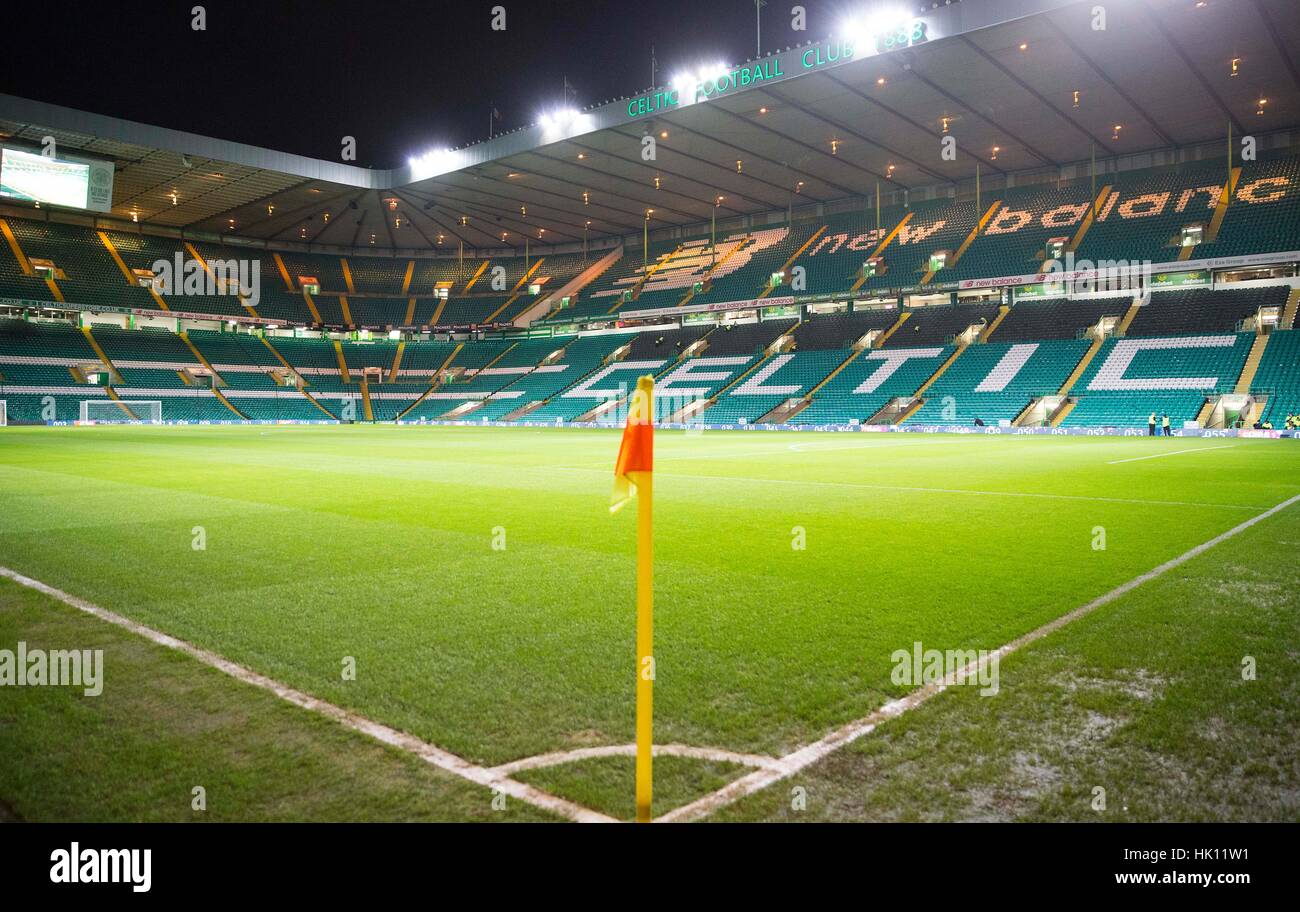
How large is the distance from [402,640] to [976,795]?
3368 mm

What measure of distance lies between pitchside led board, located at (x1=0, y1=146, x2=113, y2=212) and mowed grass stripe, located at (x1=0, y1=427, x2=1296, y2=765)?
3744 centimetres

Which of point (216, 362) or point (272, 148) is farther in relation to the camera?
point (216, 362)

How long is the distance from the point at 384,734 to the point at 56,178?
50783mm

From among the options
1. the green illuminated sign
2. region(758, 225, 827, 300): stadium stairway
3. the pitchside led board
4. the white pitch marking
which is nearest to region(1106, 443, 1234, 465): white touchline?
the white pitch marking

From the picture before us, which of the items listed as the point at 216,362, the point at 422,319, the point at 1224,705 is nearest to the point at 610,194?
the point at 422,319

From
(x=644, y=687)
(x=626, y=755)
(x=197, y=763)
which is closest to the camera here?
(x=644, y=687)

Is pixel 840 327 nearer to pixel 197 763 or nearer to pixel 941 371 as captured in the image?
pixel 941 371

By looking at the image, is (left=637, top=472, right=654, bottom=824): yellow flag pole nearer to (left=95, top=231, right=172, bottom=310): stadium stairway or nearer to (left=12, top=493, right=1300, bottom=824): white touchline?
(left=12, top=493, right=1300, bottom=824): white touchline

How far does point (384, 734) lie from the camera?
3291 mm

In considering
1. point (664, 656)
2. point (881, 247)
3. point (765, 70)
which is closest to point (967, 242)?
point (881, 247)

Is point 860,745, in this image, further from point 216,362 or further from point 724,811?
point 216,362

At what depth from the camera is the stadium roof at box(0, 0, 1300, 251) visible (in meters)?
28.6

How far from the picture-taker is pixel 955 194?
5044cm
